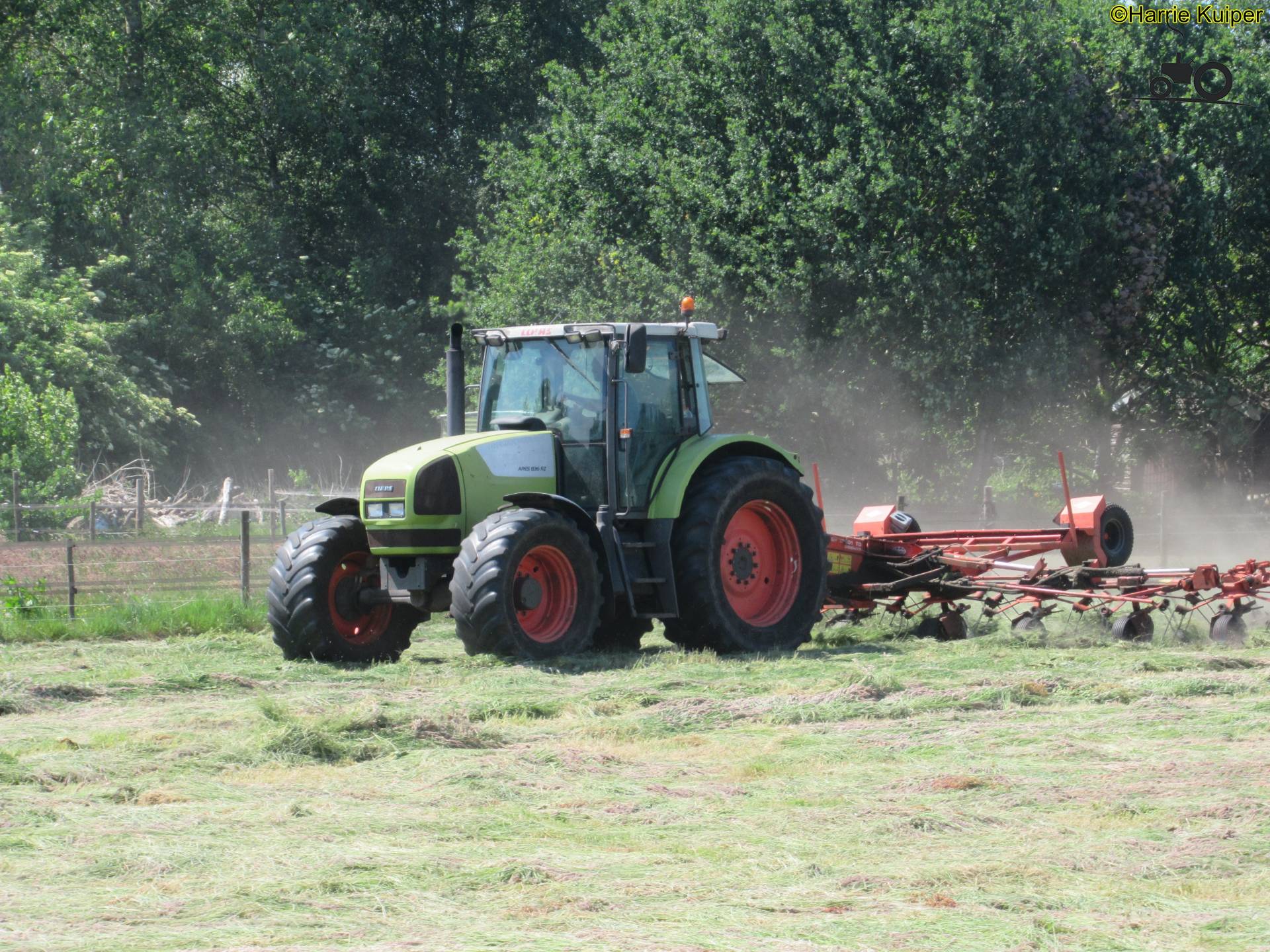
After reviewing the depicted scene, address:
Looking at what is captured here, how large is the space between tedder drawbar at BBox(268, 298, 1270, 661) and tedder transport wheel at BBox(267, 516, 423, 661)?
14 mm

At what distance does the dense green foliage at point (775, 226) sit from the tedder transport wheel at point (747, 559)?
39.8 feet

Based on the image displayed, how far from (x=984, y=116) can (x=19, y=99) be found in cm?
1902

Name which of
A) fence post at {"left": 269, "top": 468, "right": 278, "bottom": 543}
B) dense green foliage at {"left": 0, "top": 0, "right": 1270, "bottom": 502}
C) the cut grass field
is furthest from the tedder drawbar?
dense green foliage at {"left": 0, "top": 0, "right": 1270, "bottom": 502}

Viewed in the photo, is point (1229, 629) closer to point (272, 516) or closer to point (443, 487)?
point (443, 487)

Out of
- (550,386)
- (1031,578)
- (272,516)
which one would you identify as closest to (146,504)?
(272,516)

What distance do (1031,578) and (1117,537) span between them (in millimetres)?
1276

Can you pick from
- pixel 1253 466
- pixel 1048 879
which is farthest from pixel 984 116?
pixel 1048 879

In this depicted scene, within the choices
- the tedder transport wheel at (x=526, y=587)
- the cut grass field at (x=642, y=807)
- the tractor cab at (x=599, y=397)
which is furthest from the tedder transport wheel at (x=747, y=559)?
the cut grass field at (x=642, y=807)

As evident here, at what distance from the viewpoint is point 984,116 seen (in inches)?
892

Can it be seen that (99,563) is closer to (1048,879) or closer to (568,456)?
(568,456)

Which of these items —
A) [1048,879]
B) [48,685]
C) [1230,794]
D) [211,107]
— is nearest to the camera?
[1048,879]

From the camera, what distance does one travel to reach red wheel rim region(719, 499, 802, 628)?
1130 centimetres

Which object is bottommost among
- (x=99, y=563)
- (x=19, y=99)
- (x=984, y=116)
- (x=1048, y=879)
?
(x=1048, y=879)

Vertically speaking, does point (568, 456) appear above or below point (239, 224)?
below
